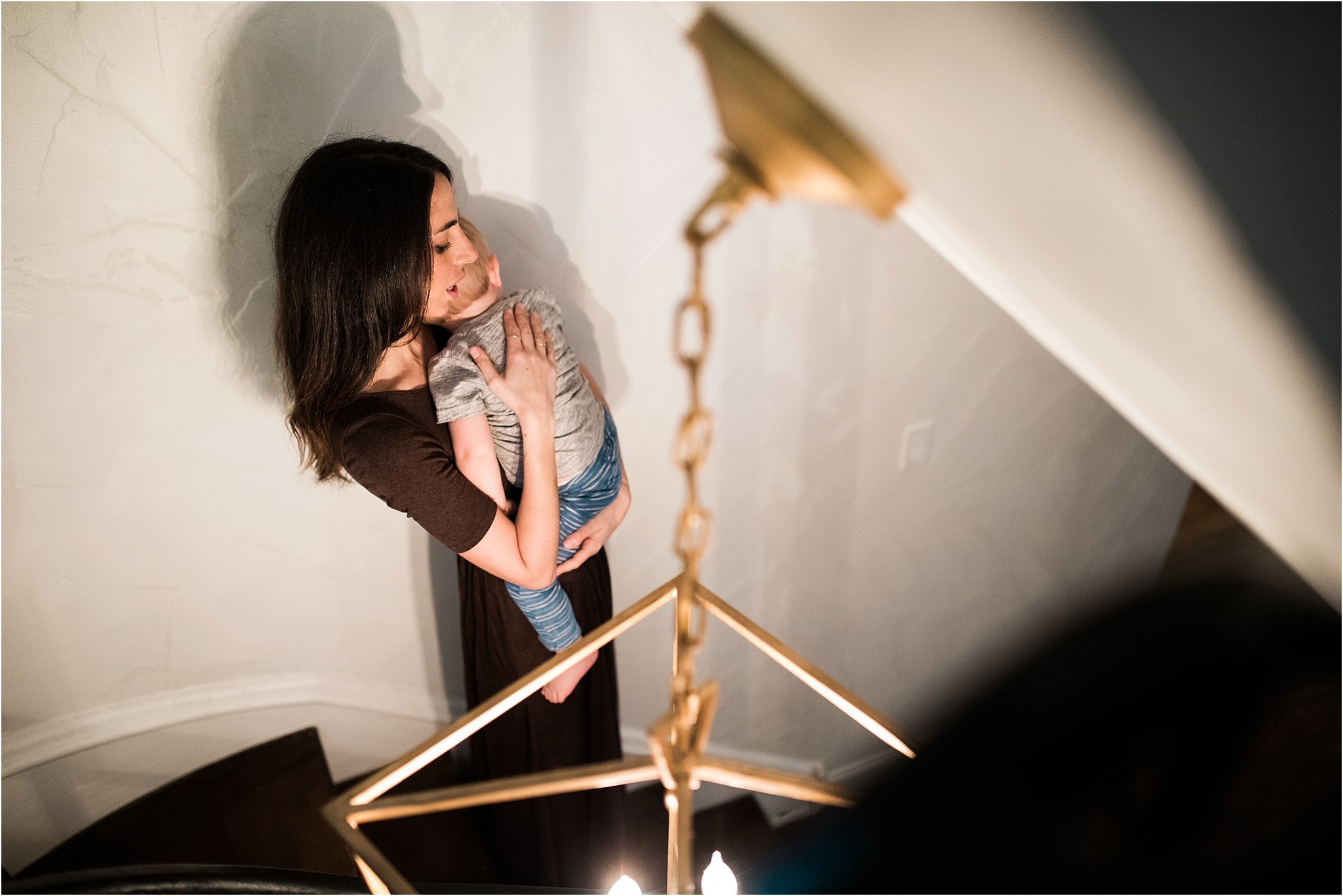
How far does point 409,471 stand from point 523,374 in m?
0.22

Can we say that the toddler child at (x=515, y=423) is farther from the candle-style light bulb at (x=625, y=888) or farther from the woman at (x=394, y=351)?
the candle-style light bulb at (x=625, y=888)

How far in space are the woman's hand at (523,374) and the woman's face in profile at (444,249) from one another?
0.09m

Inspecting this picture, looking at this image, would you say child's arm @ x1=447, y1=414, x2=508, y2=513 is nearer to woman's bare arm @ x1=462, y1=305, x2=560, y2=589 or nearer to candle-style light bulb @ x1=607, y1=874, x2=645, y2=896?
woman's bare arm @ x1=462, y1=305, x2=560, y2=589

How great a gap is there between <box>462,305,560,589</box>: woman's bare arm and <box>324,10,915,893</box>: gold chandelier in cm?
56

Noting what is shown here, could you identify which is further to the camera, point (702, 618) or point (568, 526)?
point (568, 526)

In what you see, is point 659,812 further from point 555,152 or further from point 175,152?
point 175,152

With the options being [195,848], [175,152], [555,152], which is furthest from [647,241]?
[195,848]

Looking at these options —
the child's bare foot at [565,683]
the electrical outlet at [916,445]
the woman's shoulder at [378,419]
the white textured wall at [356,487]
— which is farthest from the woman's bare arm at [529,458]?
the electrical outlet at [916,445]


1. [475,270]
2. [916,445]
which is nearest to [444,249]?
[475,270]

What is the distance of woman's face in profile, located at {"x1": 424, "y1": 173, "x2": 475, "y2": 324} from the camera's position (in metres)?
1.12

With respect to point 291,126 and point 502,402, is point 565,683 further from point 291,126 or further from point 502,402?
point 291,126

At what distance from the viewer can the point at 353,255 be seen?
3.52ft

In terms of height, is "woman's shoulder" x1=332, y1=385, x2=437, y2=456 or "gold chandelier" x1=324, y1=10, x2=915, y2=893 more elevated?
"woman's shoulder" x1=332, y1=385, x2=437, y2=456

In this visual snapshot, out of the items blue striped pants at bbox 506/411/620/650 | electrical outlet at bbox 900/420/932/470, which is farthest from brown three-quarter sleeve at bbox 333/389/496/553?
electrical outlet at bbox 900/420/932/470
